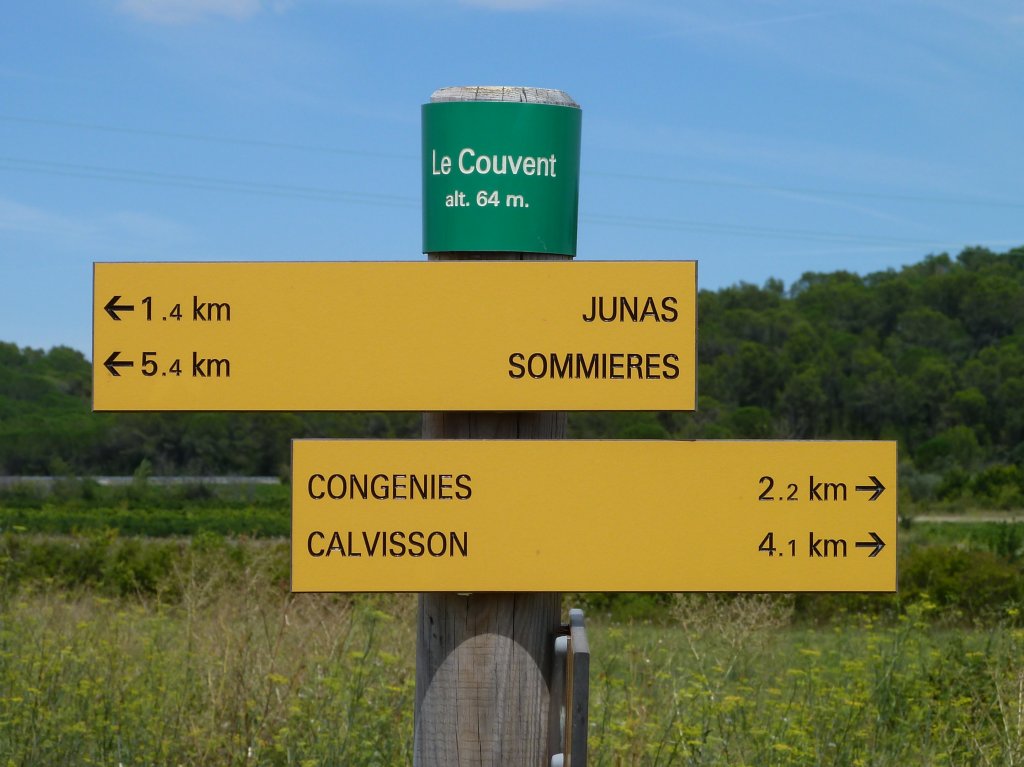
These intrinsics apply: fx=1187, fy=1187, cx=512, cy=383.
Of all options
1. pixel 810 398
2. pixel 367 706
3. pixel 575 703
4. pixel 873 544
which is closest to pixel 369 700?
pixel 367 706

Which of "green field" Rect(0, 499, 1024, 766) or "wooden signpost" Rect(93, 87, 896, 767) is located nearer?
"wooden signpost" Rect(93, 87, 896, 767)

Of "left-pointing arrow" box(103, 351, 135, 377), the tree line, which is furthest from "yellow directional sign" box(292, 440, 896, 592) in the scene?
the tree line

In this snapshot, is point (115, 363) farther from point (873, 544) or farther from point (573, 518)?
point (873, 544)

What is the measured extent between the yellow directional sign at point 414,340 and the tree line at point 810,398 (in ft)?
89.1

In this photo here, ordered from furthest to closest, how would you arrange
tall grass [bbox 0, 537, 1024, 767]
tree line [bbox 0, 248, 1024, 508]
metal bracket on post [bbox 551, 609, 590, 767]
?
tree line [bbox 0, 248, 1024, 508]
tall grass [bbox 0, 537, 1024, 767]
metal bracket on post [bbox 551, 609, 590, 767]

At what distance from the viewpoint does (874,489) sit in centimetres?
272

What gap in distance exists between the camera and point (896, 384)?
161ft

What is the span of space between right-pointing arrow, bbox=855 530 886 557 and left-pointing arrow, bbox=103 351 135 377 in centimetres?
172

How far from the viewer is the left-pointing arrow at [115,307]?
2.74 metres

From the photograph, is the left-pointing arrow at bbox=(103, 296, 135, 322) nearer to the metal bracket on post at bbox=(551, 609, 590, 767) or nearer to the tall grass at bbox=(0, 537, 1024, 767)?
the metal bracket on post at bbox=(551, 609, 590, 767)

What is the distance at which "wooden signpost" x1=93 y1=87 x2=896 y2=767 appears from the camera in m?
2.66

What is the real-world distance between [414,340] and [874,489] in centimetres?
111

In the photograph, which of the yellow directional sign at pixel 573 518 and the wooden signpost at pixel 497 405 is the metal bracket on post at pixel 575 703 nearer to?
the wooden signpost at pixel 497 405

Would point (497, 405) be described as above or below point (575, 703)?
→ above
